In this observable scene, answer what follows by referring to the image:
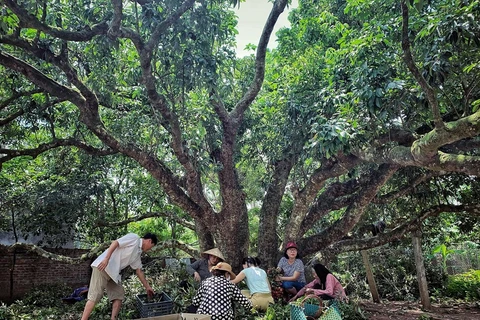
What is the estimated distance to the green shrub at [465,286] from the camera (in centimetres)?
1011

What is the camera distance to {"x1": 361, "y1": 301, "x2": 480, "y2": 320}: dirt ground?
25.0 feet

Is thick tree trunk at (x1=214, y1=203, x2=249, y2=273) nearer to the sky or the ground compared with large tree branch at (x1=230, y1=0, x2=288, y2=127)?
nearer to the ground

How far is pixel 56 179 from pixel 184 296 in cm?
547

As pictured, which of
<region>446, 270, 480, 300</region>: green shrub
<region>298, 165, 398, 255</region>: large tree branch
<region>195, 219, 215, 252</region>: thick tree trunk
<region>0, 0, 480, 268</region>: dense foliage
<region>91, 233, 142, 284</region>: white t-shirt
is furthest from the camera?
<region>446, 270, 480, 300</region>: green shrub

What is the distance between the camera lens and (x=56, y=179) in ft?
30.9

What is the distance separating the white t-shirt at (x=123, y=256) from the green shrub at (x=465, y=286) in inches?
390

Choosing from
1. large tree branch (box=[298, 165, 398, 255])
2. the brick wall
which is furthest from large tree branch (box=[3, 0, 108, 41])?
the brick wall

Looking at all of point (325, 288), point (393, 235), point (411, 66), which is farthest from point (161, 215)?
point (411, 66)

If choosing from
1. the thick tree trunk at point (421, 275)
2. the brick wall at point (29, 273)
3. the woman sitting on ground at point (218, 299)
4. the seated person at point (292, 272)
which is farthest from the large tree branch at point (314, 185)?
the brick wall at point (29, 273)

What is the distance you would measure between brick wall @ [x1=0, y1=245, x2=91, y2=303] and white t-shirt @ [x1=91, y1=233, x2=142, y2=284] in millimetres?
6288

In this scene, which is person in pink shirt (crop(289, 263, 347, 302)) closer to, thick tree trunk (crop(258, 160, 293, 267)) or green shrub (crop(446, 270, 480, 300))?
thick tree trunk (crop(258, 160, 293, 267))

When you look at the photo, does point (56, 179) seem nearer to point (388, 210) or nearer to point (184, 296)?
point (184, 296)

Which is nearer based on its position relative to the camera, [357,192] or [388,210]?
[357,192]

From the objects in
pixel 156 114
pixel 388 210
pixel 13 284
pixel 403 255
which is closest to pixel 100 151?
pixel 156 114
